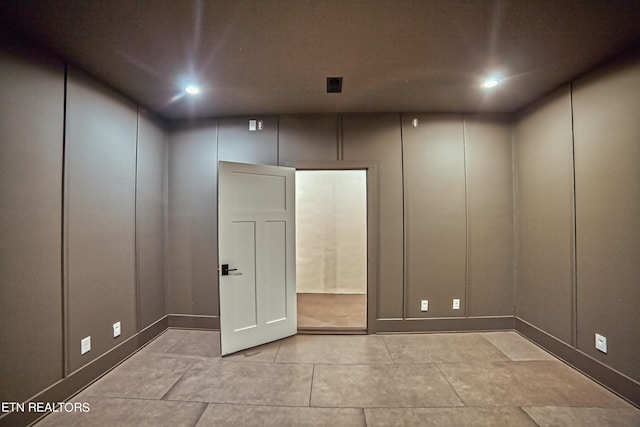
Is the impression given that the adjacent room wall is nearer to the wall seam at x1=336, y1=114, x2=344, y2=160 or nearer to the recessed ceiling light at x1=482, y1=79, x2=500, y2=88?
the wall seam at x1=336, y1=114, x2=344, y2=160

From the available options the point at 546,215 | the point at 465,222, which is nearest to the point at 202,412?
the point at 465,222

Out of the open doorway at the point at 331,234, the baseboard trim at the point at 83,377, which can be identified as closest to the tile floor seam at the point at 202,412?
the baseboard trim at the point at 83,377

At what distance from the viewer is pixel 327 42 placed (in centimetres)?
189

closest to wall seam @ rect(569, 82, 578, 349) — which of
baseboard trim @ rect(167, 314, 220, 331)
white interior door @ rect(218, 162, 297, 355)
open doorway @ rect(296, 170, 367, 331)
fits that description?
white interior door @ rect(218, 162, 297, 355)

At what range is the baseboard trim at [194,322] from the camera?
3.28 m

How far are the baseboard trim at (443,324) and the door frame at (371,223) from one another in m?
0.18

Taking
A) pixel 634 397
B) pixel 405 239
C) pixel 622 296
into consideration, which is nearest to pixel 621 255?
pixel 622 296

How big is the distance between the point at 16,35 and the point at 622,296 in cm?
477

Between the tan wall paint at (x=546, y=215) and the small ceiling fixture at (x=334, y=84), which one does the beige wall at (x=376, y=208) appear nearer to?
the tan wall paint at (x=546, y=215)

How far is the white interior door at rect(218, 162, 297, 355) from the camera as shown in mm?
2746

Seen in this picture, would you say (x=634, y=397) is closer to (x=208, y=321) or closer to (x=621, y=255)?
(x=621, y=255)

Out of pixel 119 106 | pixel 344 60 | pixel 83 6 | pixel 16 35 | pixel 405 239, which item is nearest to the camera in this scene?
pixel 83 6

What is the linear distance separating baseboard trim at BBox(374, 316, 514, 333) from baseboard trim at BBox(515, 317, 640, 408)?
11.7 inches

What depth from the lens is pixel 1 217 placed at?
5.43ft
